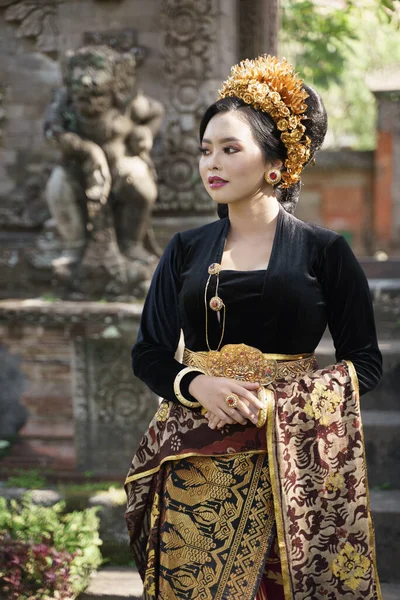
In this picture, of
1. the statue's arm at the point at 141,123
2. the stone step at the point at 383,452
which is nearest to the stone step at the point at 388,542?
the stone step at the point at 383,452

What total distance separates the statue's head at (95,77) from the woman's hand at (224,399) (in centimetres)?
247

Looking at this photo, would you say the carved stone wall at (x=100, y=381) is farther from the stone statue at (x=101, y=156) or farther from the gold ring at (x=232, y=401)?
the gold ring at (x=232, y=401)

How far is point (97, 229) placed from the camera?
4.42 meters

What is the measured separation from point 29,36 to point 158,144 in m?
1.38

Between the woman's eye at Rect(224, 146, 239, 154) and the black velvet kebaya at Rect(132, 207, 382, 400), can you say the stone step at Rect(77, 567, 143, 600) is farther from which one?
the woman's eye at Rect(224, 146, 239, 154)

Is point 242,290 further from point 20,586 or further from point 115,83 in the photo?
point 115,83

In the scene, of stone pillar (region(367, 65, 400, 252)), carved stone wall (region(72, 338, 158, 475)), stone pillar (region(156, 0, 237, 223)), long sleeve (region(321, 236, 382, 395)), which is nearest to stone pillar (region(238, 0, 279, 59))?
stone pillar (region(156, 0, 237, 223))

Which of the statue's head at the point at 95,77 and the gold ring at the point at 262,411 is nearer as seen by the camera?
the gold ring at the point at 262,411

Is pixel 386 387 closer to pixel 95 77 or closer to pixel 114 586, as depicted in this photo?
pixel 114 586

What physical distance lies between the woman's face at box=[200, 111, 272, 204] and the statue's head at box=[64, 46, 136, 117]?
2.13 meters

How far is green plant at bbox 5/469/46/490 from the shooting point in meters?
4.27

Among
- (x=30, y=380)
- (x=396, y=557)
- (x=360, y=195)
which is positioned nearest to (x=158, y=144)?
(x=30, y=380)

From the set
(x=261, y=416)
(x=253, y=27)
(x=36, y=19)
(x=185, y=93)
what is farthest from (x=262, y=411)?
(x=253, y=27)

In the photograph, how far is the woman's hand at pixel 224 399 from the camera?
2.15 metres
